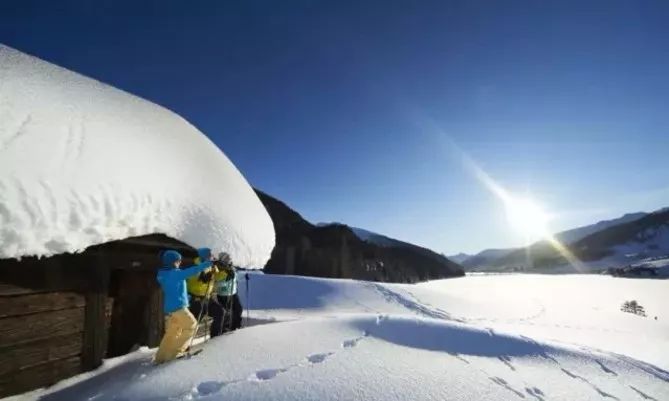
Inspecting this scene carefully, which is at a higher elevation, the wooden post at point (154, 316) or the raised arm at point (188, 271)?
the raised arm at point (188, 271)

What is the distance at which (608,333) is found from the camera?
18062 mm

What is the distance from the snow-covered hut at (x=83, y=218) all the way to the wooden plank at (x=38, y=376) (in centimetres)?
1

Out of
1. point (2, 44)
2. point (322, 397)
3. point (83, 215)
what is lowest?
point (322, 397)

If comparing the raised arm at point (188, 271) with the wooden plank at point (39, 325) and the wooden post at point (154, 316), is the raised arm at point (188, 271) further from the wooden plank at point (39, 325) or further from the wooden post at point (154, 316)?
the wooden post at point (154, 316)

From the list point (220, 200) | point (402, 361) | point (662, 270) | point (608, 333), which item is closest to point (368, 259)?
point (608, 333)

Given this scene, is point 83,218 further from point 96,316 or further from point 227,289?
point 227,289

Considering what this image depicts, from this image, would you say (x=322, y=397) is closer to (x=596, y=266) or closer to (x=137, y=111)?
(x=137, y=111)

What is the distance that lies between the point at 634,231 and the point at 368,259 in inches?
5981

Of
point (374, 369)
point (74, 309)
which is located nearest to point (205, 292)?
point (74, 309)

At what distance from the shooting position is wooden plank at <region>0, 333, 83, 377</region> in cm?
479

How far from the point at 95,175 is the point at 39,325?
79.2 inches

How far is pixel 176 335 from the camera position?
18.1 feet

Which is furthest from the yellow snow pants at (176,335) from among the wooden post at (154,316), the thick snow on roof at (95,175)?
the wooden post at (154,316)

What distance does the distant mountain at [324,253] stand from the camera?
1007 inches
